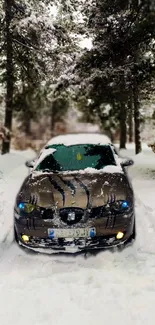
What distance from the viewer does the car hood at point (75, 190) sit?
16.8 feet

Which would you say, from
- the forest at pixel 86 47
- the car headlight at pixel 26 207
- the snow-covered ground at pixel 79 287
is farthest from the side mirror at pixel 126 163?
the forest at pixel 86 47

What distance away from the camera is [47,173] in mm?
6047

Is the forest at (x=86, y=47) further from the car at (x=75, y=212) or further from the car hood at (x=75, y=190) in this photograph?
the car at (x=75, y=212)

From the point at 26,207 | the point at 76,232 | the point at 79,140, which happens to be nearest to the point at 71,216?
the point at 76,232

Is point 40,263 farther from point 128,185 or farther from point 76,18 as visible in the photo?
point 76,18

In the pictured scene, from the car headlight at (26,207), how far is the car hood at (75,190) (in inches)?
2.4

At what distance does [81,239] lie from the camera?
4965 millimetres

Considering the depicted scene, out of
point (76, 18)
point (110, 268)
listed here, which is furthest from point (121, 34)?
point (110, 268)

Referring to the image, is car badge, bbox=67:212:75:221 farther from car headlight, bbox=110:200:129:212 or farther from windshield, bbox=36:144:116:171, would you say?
windshield, bbox=36:144:116:171

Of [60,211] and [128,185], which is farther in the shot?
[128,185]

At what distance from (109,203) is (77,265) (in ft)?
3.10

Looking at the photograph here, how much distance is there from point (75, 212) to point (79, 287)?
3.38 feet

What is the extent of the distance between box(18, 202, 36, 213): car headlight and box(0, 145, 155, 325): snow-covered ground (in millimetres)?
699

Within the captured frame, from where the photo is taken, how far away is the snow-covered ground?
370 cm
